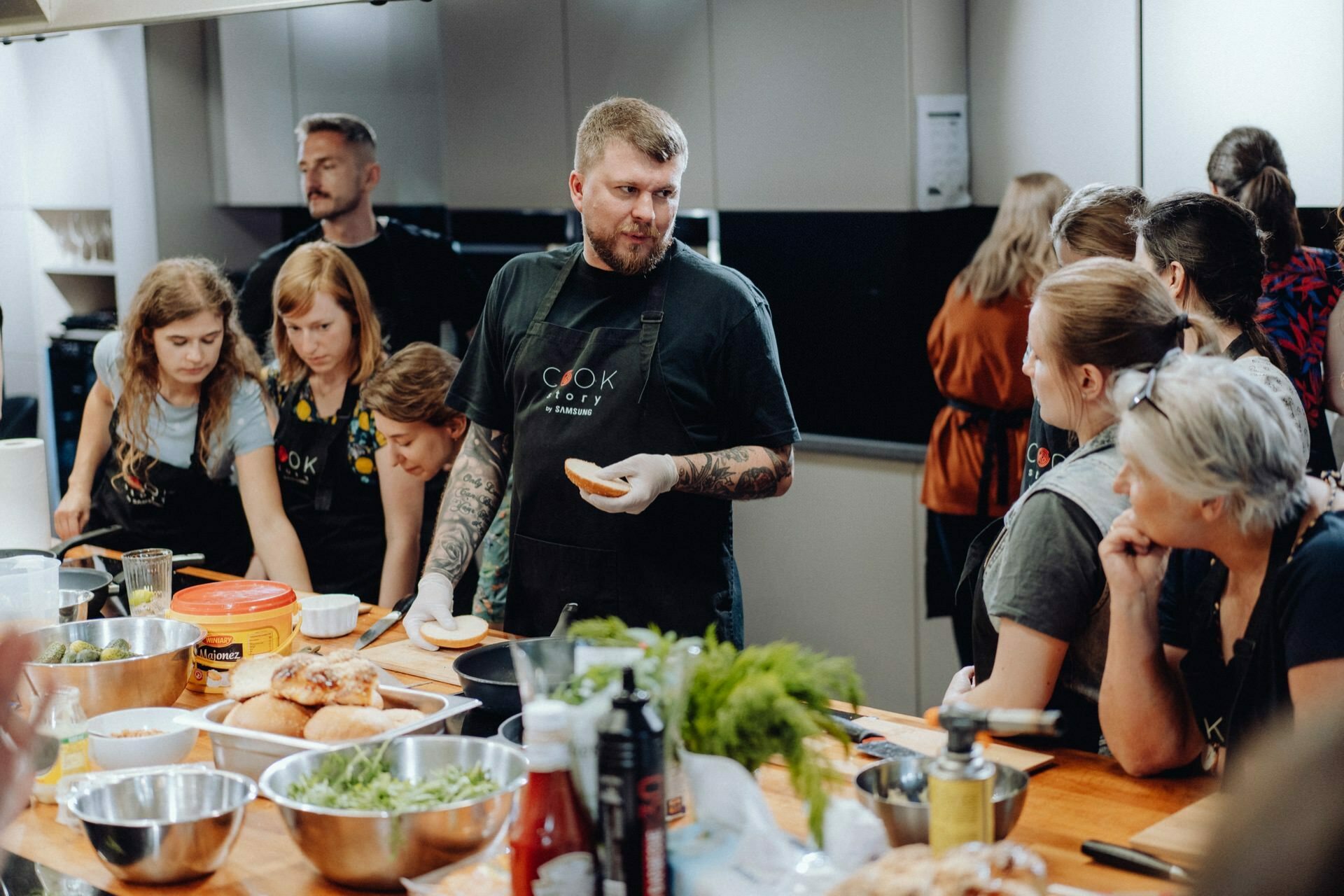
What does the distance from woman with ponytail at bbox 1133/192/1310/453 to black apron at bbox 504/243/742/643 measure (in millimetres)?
880

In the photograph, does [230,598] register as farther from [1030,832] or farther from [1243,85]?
[1243,85]

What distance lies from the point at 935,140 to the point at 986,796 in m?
3.11

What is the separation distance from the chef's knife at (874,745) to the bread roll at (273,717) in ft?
2.19

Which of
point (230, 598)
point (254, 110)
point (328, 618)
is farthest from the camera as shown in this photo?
point (254, 110)

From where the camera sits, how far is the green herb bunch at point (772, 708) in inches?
53.1

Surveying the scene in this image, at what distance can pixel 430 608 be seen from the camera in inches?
98.4

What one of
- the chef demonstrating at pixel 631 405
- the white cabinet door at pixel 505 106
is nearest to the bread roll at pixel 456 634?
the chef demonstrating at pixel 631 405

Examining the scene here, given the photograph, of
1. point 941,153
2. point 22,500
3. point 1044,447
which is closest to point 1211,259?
point 1044,447

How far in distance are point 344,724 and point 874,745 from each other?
0.67m

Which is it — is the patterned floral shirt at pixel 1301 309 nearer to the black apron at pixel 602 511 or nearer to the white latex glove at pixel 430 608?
the black apron at pixel 602 511

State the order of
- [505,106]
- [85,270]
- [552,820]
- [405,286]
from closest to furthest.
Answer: [552,820], [405,286], [505,106], [85,270]

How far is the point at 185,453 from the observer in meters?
3.35

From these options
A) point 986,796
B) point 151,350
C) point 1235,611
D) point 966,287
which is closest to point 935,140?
point 966,287

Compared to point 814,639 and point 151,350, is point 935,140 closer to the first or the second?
point 814,639
